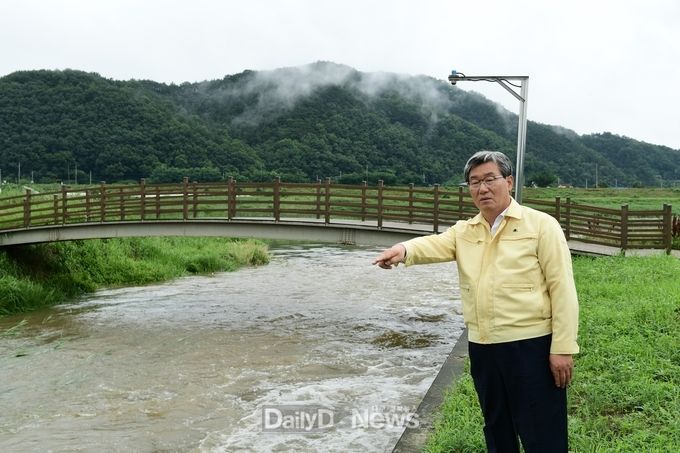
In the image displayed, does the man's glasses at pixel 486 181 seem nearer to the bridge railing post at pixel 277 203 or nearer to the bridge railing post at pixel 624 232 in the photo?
the bridge railing post at pixel 277 203

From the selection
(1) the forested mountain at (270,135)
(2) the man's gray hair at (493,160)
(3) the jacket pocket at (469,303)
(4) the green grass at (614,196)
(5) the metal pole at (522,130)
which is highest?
(1) the forested mountain at (270,135)

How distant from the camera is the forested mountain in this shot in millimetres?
54312

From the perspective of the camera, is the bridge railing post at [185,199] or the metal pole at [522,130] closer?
the metal pole at [522,130]

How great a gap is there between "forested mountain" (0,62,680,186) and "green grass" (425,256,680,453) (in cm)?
4927

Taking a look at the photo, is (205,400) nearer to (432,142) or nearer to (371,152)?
(371,152)

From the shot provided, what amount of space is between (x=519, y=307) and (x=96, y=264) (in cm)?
1673

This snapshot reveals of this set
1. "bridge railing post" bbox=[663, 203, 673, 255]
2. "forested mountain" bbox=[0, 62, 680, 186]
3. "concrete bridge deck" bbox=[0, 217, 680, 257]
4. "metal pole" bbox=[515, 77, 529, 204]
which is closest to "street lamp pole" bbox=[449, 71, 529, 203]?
"metal pole" bbox=[515, 77, 529, 204]

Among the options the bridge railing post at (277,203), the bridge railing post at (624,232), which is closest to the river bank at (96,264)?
the bridge railing post at (277,203)

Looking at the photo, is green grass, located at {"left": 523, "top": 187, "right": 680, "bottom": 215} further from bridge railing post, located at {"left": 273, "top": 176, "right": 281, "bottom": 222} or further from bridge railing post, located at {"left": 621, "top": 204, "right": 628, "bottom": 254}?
bridge railing post, located at {"left": 273, "top": 176, "right": 281, "bottom": 222}

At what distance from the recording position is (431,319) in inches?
508

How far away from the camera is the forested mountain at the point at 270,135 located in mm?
54312

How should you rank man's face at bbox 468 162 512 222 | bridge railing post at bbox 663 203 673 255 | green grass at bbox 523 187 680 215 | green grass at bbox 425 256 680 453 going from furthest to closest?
green grass at bbox 523 187 680 215
bridge railing post at bbox 663 203 673 255
green grass at bbox 425 256 680 453
man's face at bbox 468 162 512 222

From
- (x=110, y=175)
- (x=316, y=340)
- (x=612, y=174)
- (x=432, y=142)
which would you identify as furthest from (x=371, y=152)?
(x=316, y=340)

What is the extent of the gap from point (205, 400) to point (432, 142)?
243 ft
